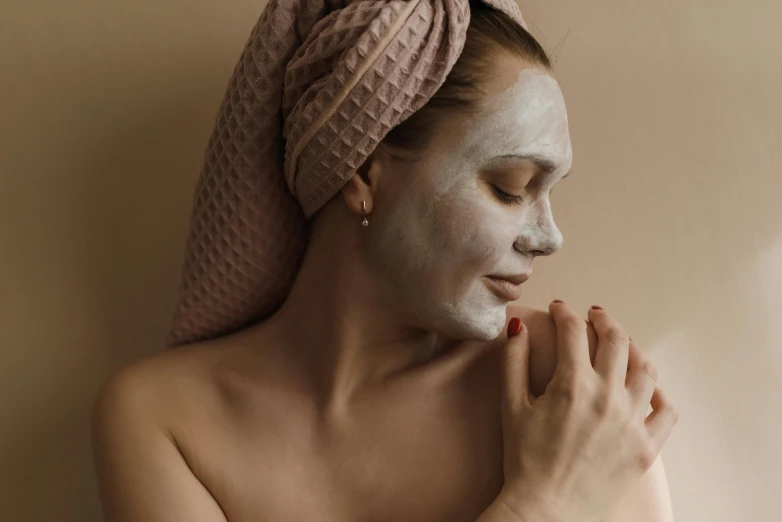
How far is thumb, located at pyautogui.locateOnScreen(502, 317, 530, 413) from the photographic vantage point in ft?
2.98

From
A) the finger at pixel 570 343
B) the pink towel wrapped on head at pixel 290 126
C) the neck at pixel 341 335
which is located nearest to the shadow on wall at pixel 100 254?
the pink towel wrapped on head at pixel 290 126

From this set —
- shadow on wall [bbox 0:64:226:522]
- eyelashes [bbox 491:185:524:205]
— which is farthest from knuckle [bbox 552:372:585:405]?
shadow on wall [bbox 0:64:226:522]

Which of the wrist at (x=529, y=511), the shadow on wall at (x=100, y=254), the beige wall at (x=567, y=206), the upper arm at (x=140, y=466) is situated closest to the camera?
the wrist at (x=529, y=511)

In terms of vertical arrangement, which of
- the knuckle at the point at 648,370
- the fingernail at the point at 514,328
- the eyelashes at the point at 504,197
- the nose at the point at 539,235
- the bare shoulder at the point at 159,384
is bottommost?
the bare shoulder at the point at 159,384

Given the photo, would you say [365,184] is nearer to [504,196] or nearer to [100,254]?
[504,196]

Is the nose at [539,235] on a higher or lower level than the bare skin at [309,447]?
higher

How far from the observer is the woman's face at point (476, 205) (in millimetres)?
862

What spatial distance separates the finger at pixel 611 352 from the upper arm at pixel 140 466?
1.77ft

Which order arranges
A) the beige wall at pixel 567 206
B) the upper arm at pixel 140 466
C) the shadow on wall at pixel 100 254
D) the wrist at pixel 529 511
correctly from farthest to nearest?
1. the shadow on wall at pixel 100 254
2. the beige wall at pixel 567 206
3. the upper arm at pixel 140 466
4. the wrist at pixel 529 511

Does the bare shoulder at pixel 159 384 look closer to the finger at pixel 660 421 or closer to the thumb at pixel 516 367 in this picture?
the thumb at pixel 516 367

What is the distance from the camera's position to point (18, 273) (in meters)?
1.25

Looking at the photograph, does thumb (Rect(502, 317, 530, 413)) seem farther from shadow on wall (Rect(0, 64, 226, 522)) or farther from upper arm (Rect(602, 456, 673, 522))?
shadow on wall (Rect(0, 64, 226, 522))

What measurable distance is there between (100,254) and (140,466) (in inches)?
17.8

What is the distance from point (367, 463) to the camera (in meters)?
0.96
